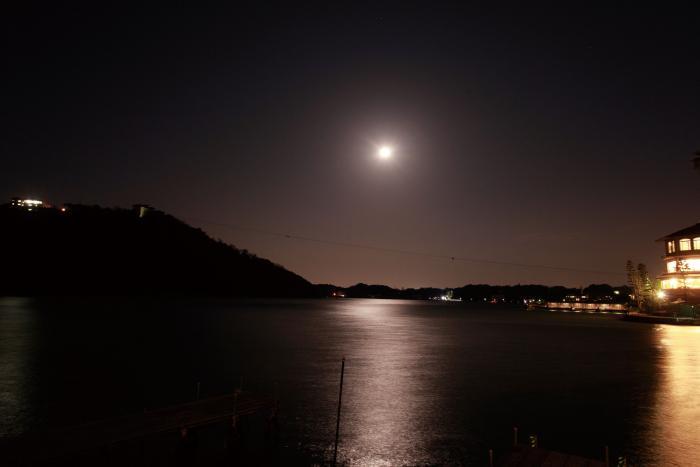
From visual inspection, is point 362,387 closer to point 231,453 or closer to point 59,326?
→ point 231,453

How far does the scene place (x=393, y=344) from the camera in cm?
5719

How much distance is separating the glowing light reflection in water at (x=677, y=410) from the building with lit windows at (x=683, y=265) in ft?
155

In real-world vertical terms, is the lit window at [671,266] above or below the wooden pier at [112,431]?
above

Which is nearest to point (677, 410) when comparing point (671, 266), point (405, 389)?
point (405, 389)

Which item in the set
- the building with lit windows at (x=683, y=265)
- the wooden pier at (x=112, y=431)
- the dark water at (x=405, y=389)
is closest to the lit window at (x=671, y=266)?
the building with lit windows at (x=683, y=265)

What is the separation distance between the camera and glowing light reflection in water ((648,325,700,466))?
1747 cm

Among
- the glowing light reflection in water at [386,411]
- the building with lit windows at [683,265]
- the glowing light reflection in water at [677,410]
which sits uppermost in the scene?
the building with lit windows at [683,265]

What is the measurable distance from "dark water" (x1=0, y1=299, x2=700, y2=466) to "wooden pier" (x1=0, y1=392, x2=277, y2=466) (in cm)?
342

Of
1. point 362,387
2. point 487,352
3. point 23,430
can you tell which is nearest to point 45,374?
point 23,430

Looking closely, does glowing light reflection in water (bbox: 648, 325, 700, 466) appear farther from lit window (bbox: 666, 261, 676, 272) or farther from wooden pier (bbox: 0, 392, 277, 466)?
lit window (bbox: 666, 261, 676, 272)

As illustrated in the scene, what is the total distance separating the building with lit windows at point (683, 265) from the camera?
85.2 m

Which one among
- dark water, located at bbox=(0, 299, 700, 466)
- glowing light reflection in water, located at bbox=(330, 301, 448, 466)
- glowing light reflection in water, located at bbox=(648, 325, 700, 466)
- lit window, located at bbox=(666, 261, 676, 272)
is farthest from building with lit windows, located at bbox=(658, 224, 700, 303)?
glowing light reflection in water, located at bbox=(330, 301, 448, 466)

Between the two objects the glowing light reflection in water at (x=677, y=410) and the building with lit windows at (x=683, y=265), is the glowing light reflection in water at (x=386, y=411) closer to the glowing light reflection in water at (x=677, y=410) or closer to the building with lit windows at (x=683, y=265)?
the glowing light reflection in water at (x=677, y=410)

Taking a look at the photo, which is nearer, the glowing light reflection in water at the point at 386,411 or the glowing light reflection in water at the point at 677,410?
the glowing light reflection in water at the point at 386,411
